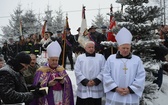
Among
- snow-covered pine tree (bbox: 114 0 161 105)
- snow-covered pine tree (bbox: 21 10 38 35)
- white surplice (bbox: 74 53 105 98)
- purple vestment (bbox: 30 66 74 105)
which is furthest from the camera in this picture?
snow-covered pine tree (bbox: 21 10 38 35)

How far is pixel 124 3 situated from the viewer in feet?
21.0

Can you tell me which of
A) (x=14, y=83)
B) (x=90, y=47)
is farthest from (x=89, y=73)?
(x=14, y=83)

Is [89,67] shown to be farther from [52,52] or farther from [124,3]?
[124,3]

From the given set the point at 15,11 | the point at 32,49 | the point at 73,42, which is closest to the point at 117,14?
the point at 73,42

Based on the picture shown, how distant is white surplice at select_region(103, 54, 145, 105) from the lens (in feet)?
15.8

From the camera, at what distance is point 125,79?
16.0 ft

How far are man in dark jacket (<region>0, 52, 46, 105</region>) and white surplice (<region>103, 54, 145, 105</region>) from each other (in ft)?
5.42

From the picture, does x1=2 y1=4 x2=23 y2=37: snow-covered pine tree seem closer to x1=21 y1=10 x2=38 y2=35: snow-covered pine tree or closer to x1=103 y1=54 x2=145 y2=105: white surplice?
x1=21 y1=10 x2=38 y2=35: snow-covered pine tree

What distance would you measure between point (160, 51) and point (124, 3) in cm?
173

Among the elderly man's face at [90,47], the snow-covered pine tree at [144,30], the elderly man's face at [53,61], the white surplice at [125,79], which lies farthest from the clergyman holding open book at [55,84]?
the snow-covered pine tree at [144,30]

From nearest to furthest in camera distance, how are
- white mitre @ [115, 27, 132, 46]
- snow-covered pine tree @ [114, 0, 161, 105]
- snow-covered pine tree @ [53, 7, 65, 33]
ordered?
white mitre @ [115, 27, 132, 46]
snow-covered pine tree @ [114, 0, 161, 105]
snow-covered pine tree @ [53, 7, 65, 33]

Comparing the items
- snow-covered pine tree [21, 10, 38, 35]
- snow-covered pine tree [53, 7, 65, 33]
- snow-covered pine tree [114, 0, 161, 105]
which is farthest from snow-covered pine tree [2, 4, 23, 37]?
snow-covered pine tree [114, 0, 161, 105]

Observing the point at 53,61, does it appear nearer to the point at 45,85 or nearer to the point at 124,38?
the point at 45,85

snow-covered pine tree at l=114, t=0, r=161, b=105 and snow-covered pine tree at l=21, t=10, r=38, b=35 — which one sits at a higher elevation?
snow-covered pine tree at l=21, t=10, r=38, b=35
